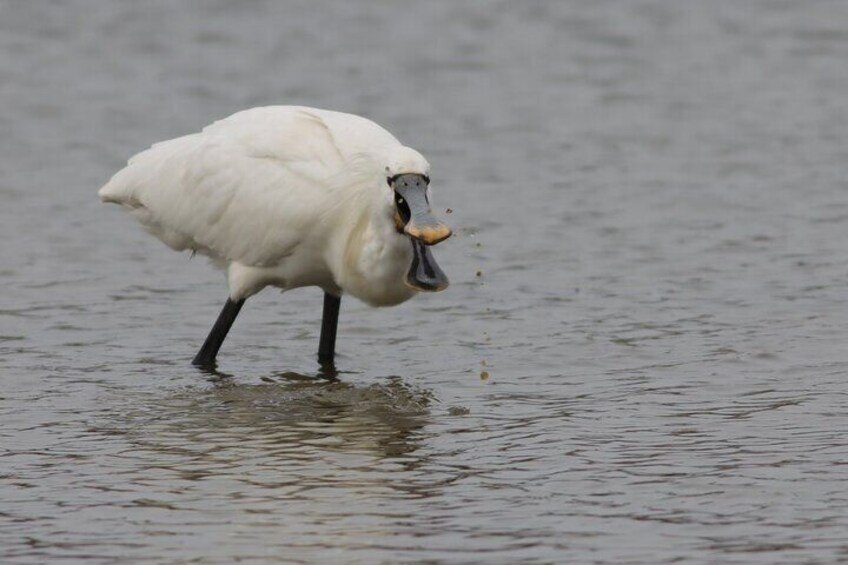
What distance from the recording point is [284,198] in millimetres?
10141

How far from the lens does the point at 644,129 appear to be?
1722 cm

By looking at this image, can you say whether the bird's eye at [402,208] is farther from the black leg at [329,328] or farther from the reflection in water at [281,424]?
the black leg at [329,328]

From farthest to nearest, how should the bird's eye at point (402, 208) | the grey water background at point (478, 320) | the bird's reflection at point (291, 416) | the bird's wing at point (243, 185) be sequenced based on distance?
1. the bird's wing at point (243, 185)
2. the bird's eye at point (402, 208)
3. the bird's reflection at point (291, 416)
4. the grey water background at point (478, 320)

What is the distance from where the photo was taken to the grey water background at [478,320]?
7480mm

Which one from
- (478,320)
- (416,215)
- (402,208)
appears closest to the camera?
(416,215)

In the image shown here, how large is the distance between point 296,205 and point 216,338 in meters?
1.00

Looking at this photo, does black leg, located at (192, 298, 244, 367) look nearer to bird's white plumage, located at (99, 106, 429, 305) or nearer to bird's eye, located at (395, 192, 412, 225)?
bird's white plumage, located at (99, 106, 429, 305)

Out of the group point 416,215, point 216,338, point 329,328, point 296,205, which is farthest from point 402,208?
point 216,338

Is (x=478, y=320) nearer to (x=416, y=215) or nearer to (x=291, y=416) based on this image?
(x=291, y=416)

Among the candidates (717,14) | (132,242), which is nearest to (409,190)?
(132,242)

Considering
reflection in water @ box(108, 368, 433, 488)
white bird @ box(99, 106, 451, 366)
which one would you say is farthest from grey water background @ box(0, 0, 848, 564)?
white bird @ box(99, 106, 451, 366)

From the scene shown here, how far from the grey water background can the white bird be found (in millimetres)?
531

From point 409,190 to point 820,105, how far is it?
945 cm

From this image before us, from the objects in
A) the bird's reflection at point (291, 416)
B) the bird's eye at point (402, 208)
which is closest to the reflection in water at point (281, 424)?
the bird's reflection at point (291, 416)
